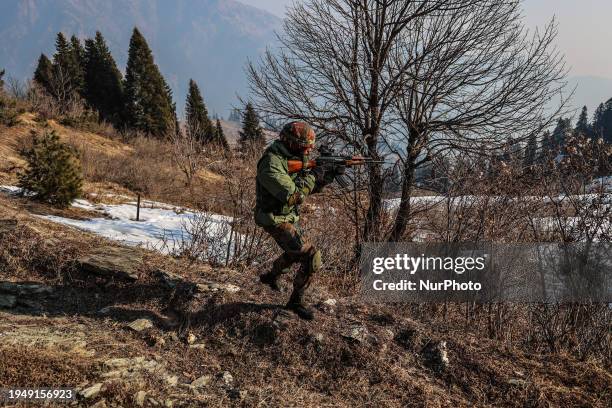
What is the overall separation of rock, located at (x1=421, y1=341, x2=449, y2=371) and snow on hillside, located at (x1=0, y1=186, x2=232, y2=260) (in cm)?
408

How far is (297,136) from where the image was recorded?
13.0 ft

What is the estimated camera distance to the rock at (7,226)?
5.67m

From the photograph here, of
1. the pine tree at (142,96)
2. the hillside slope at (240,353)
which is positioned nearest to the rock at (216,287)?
the hillside slope at (240,353)

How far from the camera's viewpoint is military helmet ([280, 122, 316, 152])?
395cm

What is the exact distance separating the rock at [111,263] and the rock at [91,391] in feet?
7.05

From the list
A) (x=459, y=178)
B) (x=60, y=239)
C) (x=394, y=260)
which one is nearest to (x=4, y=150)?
(x=60, y=239)

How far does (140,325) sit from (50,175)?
30.1 ft

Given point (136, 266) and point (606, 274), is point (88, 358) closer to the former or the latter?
point (136, 266)

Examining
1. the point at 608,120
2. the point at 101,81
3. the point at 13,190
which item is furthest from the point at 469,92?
the point at 608,120

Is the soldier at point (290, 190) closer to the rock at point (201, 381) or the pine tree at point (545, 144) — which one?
the rock at point (201, 381)

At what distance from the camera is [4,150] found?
17859 millimetres

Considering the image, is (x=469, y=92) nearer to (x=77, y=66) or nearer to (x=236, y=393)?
(x=236, y=393)

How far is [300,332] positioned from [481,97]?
268 inches

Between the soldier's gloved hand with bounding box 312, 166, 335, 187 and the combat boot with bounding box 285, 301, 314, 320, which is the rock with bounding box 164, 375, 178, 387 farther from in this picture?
the soldier's gloved hand with bounding box 312, 166, 335, 187
